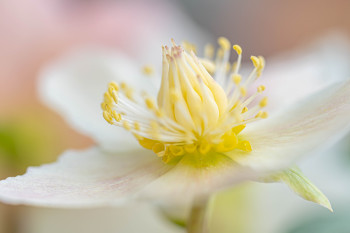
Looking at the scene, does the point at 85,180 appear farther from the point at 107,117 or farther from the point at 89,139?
the point at 89,139

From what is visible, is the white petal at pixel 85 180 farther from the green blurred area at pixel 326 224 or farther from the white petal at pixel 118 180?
the green blurred area at pixel 326 224

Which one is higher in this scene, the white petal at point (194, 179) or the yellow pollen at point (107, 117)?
the yellow pollen at point (107, 117)

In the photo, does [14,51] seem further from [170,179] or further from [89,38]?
[170,179]

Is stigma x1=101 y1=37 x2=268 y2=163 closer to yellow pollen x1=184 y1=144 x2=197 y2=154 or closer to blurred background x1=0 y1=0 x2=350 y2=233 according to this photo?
yellow pollen x1=184 y1=144 x2=197 y2=154

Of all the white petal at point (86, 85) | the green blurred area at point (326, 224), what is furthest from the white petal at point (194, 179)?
the green blurred area at point (326, 224)

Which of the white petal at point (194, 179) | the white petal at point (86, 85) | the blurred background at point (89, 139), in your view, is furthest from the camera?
the blurred background at point (89, 139)

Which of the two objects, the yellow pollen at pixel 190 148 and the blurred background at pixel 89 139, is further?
the blurred background at pixel 89 139

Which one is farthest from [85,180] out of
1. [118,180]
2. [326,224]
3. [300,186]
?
[326,224]
